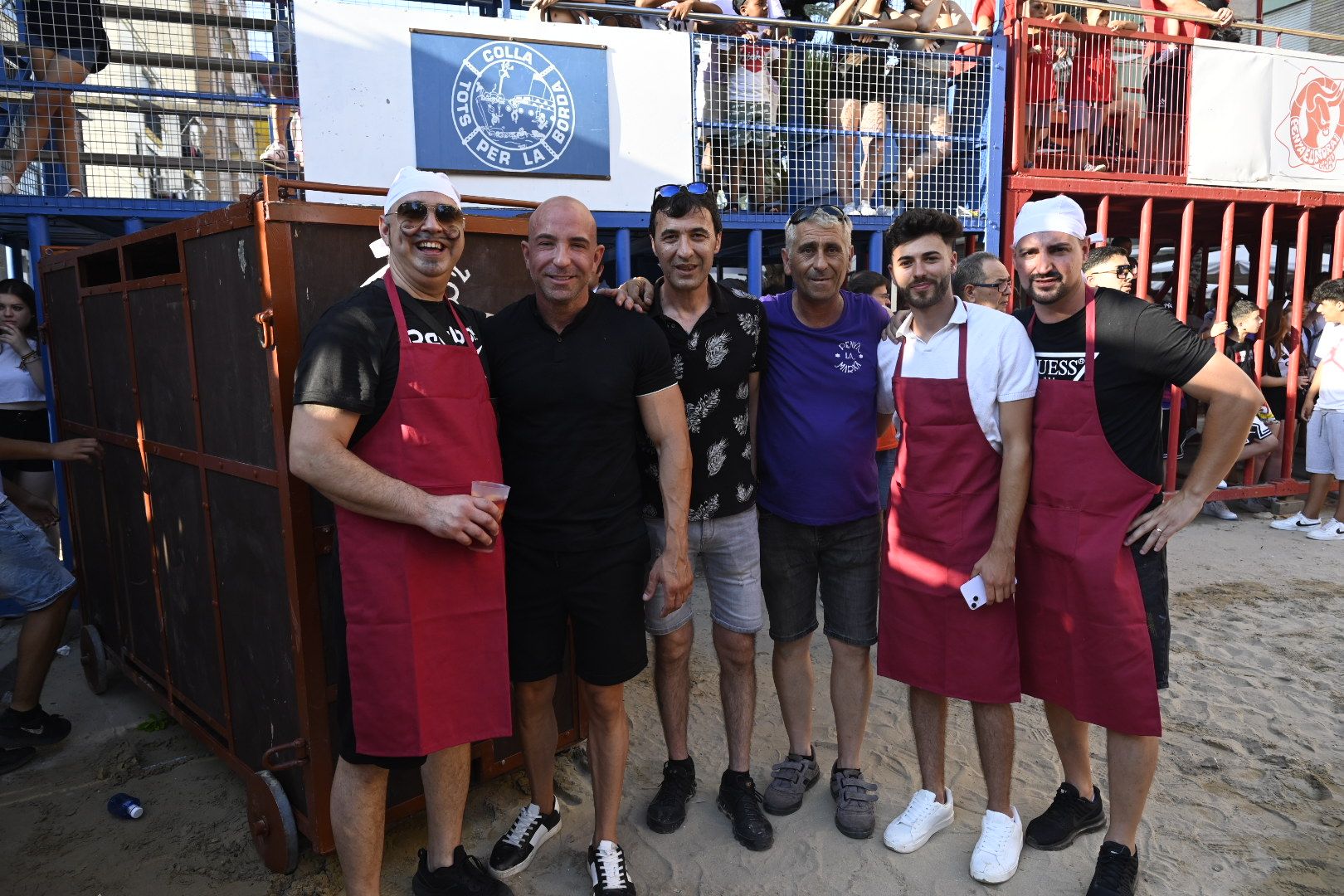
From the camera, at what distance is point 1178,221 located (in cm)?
959

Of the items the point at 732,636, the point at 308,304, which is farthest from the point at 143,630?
the point at 732,636

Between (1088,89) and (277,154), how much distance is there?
6.73m

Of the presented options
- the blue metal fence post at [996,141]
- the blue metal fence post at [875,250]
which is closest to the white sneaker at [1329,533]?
the blue metal fence post at [996,141]

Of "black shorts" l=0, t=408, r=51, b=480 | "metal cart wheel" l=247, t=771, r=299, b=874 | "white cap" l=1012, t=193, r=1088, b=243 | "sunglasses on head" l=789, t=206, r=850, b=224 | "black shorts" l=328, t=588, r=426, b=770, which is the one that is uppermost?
"sunglasses on head" l=789, t=206, r=850, b=224

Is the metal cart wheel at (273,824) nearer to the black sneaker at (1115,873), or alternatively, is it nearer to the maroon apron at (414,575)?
the maroon apron at (414,575)

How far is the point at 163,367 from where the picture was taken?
11.2 ft

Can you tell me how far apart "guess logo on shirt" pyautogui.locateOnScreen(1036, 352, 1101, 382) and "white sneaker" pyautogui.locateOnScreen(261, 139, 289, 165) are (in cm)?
548

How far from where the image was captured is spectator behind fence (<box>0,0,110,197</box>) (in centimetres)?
544

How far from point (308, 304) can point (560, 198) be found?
2.90 feet

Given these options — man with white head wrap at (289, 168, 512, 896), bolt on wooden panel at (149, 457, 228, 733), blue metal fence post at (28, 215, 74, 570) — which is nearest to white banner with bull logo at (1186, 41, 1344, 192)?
man with white head wrap at (289, 168, 512, 896)

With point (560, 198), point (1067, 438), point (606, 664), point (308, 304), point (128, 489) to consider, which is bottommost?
point (606, 664)

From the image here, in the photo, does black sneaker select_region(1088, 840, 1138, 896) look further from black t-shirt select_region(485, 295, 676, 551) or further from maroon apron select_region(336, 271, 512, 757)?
maroon apron select_region(336, 271, 512, 757)

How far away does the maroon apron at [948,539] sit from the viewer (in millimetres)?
2840

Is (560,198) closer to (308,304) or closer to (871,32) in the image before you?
(308,304)
